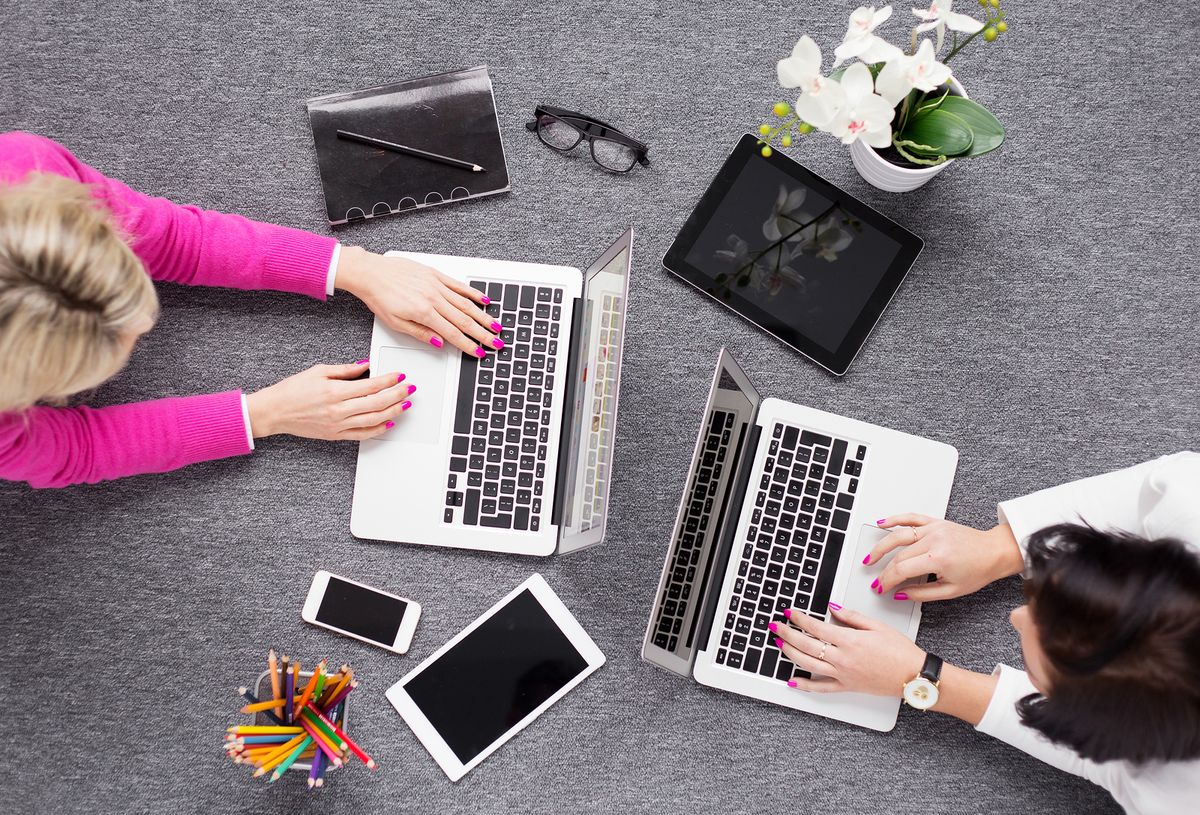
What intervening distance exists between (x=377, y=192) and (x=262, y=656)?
0.60 m

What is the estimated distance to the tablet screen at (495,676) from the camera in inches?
37.5

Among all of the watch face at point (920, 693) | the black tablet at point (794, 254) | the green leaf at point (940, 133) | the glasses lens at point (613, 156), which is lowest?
the watch face at point (920, 693)

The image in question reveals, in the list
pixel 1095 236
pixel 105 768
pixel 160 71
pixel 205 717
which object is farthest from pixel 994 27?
pixel 105 768

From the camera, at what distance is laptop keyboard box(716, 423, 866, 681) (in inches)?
37.8

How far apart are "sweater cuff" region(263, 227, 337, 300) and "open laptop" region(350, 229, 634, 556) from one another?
0.33 feet

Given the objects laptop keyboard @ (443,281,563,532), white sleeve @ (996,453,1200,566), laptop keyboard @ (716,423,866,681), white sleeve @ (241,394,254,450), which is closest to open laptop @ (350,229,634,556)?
laptop keyboard @ (443,281,563,532)

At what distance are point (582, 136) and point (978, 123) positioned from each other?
467 millimetres

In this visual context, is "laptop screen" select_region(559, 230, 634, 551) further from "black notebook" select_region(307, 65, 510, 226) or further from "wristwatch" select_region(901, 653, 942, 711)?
"wristwatch" select_region(901, 653, 942, 711)

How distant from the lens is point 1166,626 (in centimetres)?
68

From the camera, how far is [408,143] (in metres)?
1.02

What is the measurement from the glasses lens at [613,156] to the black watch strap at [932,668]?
2.32 ft

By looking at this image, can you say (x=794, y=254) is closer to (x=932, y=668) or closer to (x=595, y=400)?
(x=595, y=400)

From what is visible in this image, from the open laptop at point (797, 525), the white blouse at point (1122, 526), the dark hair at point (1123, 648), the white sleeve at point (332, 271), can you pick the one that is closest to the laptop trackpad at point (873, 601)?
the open laptop at point (797, 525)

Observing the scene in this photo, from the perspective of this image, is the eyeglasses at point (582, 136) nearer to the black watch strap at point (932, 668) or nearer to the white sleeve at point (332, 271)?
the white sleeve at point (332, 271)
